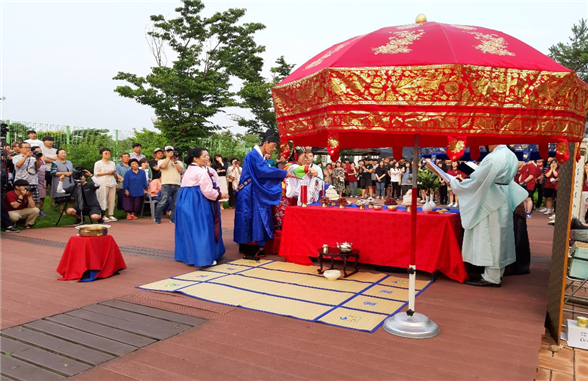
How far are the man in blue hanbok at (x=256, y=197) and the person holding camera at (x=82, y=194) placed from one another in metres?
4.37

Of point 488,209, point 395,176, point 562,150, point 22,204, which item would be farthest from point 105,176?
point 395,176

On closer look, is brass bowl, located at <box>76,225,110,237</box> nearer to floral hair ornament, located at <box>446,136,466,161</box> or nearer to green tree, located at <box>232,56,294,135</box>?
floral hair ornament, located at <box>446,136,466,161</box>

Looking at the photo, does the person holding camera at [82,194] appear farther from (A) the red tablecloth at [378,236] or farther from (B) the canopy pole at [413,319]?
(B) the canopy pole at [413,319]

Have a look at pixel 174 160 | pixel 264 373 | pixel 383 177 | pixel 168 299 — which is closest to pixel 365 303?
pixel 264 373

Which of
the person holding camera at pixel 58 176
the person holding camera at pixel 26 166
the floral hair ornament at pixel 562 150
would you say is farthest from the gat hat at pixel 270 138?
the person holding camera at pixel 58 176

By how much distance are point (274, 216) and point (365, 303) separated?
2.80 metres

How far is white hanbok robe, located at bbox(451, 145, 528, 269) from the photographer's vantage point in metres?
4.61

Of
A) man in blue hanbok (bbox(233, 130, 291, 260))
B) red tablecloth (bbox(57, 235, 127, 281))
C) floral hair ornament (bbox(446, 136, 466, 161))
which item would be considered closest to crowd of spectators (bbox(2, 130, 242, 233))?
red tablecloth (bbox(57, 235, 127, 281))

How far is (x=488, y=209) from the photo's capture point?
15.2 ft

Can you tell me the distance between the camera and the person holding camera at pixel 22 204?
816 cm

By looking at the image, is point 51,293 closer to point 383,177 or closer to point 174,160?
point 174,160

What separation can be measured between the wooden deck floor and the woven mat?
190 mm

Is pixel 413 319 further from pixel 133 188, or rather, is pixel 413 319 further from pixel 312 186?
pixel 133 188

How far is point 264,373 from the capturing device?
2717mm
